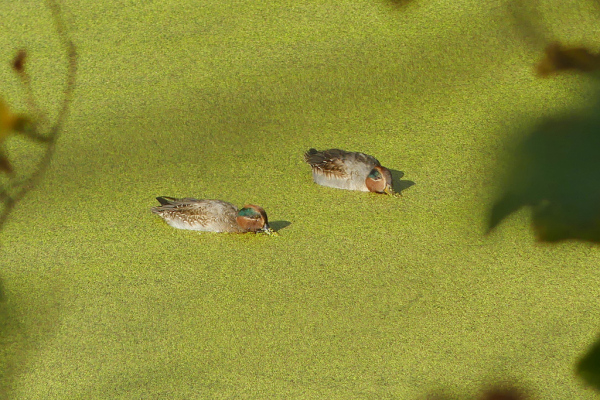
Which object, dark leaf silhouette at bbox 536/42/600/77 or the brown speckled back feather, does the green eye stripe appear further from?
dark leaf silhouette at bbox 536/42/600/77

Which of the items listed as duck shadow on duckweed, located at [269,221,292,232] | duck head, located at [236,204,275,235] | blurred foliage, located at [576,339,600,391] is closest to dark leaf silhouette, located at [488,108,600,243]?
blurred foliage, located at [576,339,600,391]

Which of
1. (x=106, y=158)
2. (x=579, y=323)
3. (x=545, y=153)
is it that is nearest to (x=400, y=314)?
(x=579, y=323)

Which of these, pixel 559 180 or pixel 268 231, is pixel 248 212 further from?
pixel 559 180

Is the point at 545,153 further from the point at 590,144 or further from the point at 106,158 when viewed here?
the point at 106,158

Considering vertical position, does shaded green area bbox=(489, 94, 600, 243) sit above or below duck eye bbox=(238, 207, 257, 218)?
above

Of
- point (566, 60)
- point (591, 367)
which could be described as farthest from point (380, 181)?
point (566, 60)

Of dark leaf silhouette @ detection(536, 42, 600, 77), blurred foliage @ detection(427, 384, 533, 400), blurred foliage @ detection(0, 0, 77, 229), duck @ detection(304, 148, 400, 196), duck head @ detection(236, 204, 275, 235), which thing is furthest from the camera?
dark leaf silhouette @ detection(536, 42, 600, 77)
